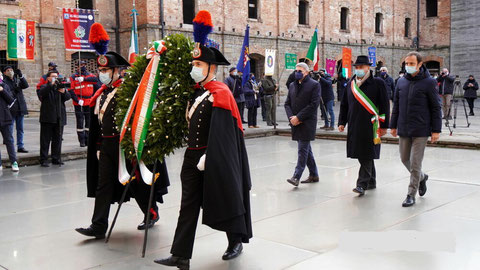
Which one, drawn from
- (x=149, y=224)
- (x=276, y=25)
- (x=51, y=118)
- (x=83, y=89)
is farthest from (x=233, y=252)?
(x=276, y=25)

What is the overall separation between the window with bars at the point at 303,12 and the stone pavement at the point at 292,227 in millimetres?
23165

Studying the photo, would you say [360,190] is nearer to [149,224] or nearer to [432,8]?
[149,224]

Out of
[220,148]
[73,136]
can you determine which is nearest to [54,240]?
[220,148]

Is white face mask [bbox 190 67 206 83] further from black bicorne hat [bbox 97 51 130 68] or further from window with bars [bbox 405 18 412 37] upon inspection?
window with bars [bbox 405 18 412 37]

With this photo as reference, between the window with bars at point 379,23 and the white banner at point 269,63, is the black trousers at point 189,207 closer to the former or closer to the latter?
the white banner at point 269,63

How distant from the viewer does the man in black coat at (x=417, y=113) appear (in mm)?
6055

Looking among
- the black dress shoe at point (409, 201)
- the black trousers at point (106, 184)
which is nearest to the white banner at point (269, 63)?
the black dress shoe at point (409, 201)

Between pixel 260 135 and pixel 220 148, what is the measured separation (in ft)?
34.9

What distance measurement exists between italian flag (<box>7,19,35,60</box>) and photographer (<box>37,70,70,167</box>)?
10.4 feet

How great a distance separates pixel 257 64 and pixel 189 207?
2474cm

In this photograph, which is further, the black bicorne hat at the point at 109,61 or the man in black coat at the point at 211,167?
the black bicorne hat at the point at 109,61

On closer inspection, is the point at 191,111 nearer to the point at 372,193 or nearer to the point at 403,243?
the point at 403,243

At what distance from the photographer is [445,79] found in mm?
16906

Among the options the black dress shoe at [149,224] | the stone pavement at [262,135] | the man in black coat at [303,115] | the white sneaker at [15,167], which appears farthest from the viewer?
the stone pavement at [262,135]
